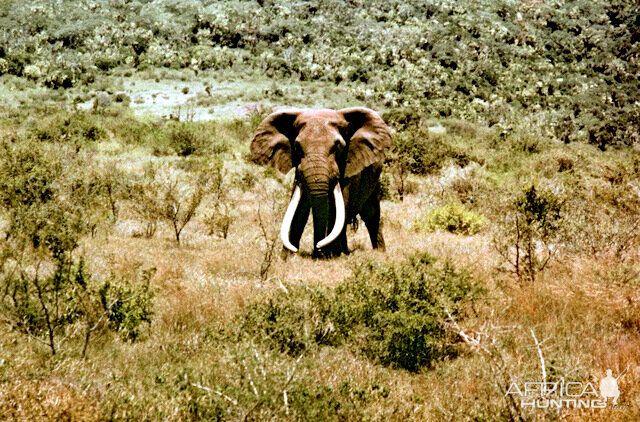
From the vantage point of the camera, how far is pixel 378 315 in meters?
4.21

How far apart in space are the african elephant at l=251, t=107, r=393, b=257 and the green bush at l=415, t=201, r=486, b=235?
111 inches

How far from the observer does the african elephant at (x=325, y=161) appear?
712 centimetres

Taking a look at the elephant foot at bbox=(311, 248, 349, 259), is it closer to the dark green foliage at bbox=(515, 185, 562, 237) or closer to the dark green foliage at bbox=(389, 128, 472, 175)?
the dark green foliage at bbox=(515, 185, 562, 237)

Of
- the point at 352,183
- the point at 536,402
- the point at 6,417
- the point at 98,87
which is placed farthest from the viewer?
the point at 98,87

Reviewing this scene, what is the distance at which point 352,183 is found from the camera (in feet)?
25.7

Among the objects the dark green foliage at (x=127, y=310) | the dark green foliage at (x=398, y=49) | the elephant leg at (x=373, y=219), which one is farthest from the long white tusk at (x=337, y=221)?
the dark green foliage at (x=398, y=49)

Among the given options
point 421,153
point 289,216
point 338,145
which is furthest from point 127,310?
point 421,153

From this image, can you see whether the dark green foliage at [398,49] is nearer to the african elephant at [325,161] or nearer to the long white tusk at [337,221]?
the african elephant at [325,161]

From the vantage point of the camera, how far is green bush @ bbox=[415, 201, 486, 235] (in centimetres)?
1084

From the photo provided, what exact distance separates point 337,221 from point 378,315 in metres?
3.05

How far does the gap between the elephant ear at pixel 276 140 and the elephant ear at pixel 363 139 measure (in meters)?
0.96

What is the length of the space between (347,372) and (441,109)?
161 feet

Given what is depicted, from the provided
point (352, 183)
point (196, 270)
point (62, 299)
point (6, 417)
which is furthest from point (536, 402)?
point (352, 183)

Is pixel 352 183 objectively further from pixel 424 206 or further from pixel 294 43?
pixel 294 43
